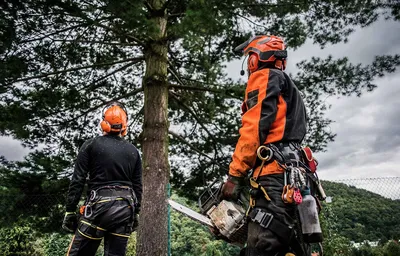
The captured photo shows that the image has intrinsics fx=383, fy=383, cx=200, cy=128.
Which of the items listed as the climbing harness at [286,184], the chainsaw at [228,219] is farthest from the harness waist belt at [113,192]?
the climbing harness at [286,184]

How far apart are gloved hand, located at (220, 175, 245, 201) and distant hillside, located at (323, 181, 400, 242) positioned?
8588 mm

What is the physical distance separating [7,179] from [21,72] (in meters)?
2.27

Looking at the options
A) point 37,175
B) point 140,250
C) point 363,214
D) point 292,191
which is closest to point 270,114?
point 292,191

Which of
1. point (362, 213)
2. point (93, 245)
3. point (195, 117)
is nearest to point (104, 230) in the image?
point (93, 245)

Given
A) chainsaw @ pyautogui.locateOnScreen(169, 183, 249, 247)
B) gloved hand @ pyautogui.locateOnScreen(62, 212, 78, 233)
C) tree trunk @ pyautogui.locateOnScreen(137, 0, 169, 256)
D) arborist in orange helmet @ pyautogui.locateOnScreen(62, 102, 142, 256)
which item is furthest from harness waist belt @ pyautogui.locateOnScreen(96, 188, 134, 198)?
tree trunk @ pyautogui.locateOnScreen(137, 0, 169, 256)

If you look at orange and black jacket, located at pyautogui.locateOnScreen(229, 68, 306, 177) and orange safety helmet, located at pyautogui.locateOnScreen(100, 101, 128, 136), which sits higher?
orange safety helmet, located at pyautogui.locateOnScreen(100, 101, 128, 136)

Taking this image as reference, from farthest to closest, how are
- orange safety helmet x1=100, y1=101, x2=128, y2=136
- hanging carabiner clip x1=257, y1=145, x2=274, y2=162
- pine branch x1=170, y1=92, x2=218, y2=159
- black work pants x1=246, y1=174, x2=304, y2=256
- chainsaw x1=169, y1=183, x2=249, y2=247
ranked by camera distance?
pine branch x1=170, y1=92, x2=218, y2=159, orange safety helmet x1=100, y1=101, x2=128, y2=136, chainsaw x1=169, y1=183, x2=249, y2=247, hanging carabiner clip x1=257, y1=145, x2=274, y2=162, black work pants x1=246, y1=174, x2=304, y2=256

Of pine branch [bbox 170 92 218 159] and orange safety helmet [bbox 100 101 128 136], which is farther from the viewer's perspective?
pine branch [bbox 170 92 218 159]

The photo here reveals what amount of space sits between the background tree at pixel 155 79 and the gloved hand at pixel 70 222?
268 centimetres

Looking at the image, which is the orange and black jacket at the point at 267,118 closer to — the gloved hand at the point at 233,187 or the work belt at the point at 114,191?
the gloved hand at the point at 233,187

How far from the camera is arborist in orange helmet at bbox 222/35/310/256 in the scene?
2.57m

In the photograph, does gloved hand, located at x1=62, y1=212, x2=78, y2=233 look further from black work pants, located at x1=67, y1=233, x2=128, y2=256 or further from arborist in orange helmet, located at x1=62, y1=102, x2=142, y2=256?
black work pants, located at x1=67, y1=233, x2=128, y2=256

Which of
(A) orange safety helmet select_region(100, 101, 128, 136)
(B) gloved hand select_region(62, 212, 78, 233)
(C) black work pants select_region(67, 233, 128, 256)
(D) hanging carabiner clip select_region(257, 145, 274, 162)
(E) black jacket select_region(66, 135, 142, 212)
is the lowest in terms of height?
(C) black work pants select_region(67, 233, 128, 256)

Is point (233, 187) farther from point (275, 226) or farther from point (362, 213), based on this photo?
point (362, 213)
